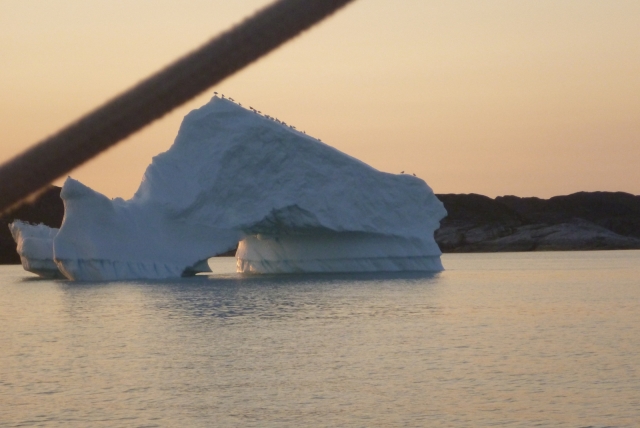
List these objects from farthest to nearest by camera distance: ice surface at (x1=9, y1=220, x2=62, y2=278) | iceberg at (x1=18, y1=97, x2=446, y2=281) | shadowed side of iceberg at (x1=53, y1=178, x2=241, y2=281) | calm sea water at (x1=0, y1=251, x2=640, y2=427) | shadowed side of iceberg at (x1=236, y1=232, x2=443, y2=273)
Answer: ice surface at (x1=9, y1=220, x2=62, y2=278), shadowed side of iceberg at (x1=236, y1=232, x2=443, y2=273), iceberg at (x1=18, y1=97, x2=446, y2=281), shadowed side of iceberg at (x1=53, y1=178, x2=241, y2=281), calm sea water at (x1=0, y1=251, x2=640, y2=427)

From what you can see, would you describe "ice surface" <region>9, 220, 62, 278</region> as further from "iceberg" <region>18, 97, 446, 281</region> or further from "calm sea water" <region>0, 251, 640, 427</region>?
"calm sea water" <region>0, 251, 640, 427</region>

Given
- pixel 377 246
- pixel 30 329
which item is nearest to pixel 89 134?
pixel 30 329

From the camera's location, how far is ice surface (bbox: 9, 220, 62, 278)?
30562 mm

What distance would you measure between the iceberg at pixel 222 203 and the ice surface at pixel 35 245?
186 inches

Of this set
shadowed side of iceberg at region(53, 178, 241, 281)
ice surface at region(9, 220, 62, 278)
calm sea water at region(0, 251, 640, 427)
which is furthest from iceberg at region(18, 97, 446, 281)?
ice surface at region(9, 220, 62, 278)

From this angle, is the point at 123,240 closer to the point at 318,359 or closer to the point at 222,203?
the point at 222,203

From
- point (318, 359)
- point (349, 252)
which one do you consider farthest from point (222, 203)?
point (318, 359)

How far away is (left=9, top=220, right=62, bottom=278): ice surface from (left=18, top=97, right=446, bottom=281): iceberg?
15.5 ft

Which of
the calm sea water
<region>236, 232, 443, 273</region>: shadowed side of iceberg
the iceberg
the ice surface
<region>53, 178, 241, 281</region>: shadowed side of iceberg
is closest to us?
the calm sea water

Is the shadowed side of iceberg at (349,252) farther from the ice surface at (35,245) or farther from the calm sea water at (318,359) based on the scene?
the ice surface at (35,245)

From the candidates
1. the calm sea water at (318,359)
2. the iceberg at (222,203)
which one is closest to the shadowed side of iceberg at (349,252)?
the iceberg at (222,203)

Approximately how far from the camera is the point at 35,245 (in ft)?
100

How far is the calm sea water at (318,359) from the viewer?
818 cm

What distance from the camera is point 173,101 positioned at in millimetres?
1463
